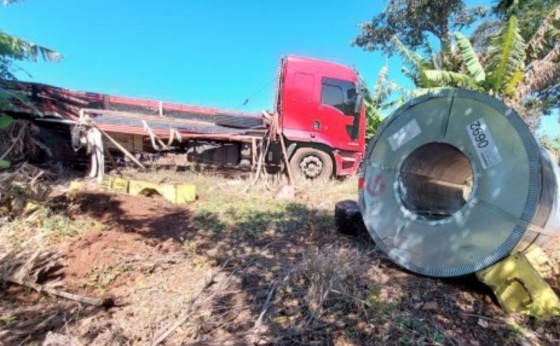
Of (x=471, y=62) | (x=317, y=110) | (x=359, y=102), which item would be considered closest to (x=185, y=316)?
(x=317, y=110)

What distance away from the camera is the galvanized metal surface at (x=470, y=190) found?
8.46ft

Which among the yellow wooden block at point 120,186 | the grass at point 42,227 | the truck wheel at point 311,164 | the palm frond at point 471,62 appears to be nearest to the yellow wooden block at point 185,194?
the yellow wooden block at point 120,186

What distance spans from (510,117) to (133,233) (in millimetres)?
3970

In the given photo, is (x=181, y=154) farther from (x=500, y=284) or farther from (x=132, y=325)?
(x=500, y=284)

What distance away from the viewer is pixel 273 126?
816 cm

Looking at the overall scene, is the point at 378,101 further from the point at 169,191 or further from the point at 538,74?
the point at 169,191

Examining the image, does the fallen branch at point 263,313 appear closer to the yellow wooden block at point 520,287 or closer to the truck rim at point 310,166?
the yellow wooden block at point 520,287

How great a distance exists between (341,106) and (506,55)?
3.52 meters

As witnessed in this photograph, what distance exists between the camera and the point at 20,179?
15.4ft

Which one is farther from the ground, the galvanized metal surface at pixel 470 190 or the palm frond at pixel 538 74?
the palm frond at pixel 538 74

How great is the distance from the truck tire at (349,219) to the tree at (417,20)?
40.9 feet

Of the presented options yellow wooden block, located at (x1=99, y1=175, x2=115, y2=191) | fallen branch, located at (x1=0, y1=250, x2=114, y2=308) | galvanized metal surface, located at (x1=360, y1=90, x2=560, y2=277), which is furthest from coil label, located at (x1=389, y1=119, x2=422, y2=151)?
yellow wooden block, located at (x1=99, y1=175, x2=115, y2=191)

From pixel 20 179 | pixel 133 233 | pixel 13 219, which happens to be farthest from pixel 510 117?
pixel 20 179

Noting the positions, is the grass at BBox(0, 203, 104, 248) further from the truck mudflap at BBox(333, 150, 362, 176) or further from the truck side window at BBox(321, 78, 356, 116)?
the truck side window at BBox(321, 78, 356, 116)
